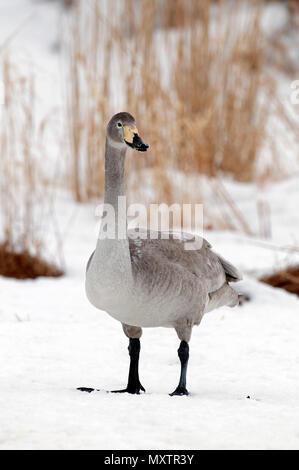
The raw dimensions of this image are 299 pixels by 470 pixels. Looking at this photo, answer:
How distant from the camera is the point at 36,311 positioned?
15.0 feet

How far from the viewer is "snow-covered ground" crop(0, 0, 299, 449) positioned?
2.40 m

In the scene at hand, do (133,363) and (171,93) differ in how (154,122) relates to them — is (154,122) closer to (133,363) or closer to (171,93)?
(171,93)

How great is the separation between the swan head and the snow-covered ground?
881mm

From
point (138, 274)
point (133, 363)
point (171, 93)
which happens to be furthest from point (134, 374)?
point (171, 93)

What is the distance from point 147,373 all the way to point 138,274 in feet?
2.72

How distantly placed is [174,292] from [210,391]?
529 mm

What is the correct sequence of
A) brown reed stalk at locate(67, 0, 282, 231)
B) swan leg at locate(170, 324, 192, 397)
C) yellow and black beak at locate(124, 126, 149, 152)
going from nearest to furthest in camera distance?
1. yellow and black beak at locate(124, 126, 149, 152)
2. swan leg at locate(170, 324, 192, 397)
3. brown reed stalk at locate(67, 0, 282, 231)

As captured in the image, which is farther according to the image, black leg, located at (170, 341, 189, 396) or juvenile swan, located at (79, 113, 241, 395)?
black leg, located at (170, 341, 189, 396)

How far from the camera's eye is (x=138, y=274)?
273 centimetres

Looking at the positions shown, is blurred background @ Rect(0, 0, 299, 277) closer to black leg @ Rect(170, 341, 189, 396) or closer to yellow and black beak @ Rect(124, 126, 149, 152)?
black leg @ Rect(170, 341, 189, 396)

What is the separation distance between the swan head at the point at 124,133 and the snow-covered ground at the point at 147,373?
0.88 metres

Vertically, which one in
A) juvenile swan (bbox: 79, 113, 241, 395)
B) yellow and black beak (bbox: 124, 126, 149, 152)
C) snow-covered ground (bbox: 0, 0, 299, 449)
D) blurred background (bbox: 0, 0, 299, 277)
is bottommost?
snow-covered ground (bbox: 0, 0, 299, 449)

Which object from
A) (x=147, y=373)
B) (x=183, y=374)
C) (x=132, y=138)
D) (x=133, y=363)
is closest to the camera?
(x=132, y=138)

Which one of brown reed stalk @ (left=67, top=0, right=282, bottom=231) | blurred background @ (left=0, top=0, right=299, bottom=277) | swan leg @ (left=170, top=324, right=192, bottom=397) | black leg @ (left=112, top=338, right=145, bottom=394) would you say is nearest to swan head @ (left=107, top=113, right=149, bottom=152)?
swan leg @ (left=170, top=324, right=192, bottom=397)
